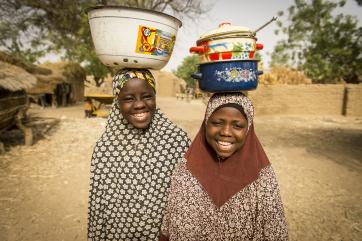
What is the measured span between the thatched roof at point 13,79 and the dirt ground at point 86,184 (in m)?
1.45

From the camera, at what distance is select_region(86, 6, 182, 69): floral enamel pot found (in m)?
1.38

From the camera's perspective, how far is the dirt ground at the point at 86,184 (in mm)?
3045

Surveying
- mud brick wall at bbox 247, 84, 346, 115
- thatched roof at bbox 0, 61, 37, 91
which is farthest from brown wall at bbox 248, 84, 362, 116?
thatched roof at bbox 0, 61, 37, 91

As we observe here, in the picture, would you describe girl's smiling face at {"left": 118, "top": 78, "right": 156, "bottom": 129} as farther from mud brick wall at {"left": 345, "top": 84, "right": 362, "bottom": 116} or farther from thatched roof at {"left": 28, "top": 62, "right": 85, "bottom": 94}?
thatched roof at {"left": 28, "top": 62, "right": 85, "bottom": 94}

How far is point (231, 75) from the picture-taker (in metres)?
1.36

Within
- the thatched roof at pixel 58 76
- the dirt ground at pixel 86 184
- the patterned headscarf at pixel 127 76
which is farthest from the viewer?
the thatched roof at pixel 58 76

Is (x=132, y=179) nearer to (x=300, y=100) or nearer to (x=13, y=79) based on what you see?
(x=13, y=79)

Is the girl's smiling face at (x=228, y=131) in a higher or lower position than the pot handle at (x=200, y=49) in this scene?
lower

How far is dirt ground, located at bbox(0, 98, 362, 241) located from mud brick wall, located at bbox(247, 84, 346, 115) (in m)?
4.18

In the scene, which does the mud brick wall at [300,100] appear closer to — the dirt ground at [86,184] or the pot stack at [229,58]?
the dirt ground at [86,184]

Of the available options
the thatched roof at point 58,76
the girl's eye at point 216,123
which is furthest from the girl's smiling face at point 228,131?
the thatched roof at point 58,76

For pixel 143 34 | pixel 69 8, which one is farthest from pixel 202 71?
pixel 69 8

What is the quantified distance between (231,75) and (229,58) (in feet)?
0.28

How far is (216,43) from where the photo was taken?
1.35 metres
